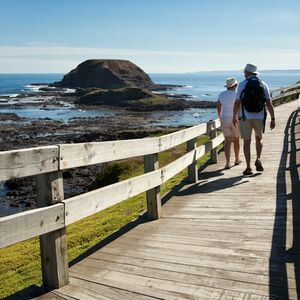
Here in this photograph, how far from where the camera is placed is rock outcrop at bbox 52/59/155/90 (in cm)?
12212

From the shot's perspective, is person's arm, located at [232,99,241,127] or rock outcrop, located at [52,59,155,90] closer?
person's arm, located at [232,99,241,127]

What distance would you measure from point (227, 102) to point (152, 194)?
14.3 ft

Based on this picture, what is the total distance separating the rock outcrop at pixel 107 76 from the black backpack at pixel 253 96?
111340mm

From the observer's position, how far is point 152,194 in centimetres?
639

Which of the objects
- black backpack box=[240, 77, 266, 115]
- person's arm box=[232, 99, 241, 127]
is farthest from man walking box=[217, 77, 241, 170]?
black backpack box=[240, 77, 266, 115]

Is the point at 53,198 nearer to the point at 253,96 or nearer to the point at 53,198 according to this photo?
the point at 53,198

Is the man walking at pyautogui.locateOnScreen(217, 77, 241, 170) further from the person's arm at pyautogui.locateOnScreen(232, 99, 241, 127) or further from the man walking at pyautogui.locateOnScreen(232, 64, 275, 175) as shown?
the man walking at pyautogui.locateOnScreen(232, 64, 275, 175)

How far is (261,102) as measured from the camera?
8820mm

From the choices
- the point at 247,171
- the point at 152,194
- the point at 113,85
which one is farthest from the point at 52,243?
the point at 113,85

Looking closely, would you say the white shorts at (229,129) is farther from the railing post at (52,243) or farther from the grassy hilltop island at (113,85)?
the grassy hilltop island at (113,85)

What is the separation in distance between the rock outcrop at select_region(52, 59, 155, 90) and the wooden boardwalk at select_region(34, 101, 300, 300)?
372ft

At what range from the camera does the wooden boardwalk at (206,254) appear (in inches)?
162

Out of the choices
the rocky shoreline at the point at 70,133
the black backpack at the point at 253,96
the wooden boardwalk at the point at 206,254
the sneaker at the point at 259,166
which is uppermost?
the black backpack at the point at 253,96

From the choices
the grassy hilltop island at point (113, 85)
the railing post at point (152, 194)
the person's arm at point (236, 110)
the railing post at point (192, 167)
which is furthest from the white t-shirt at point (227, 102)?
the grassy hilltop island at point (113, 85)
